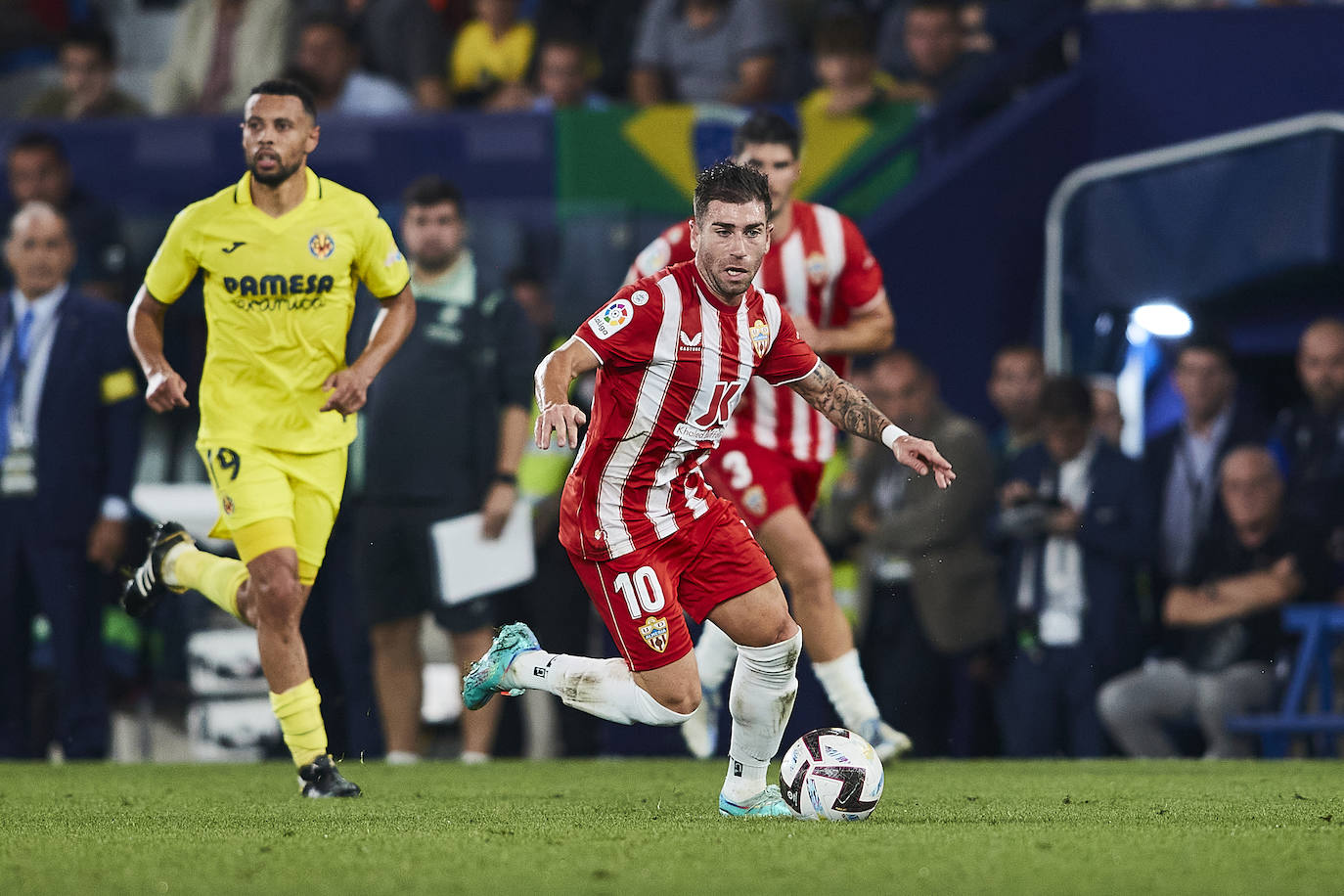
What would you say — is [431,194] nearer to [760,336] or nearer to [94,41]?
[760,336]

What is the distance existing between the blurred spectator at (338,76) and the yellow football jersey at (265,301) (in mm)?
5619

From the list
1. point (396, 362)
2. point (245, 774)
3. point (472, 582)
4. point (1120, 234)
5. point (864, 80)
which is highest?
point (864, 80)

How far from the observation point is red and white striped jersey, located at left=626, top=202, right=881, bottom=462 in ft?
24.0

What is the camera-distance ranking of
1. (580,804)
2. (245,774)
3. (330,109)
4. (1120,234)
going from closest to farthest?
(580,804) < (245,774) < (1120,234) < (330,109)

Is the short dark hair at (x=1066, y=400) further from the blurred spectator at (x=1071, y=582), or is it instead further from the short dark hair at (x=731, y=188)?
the short dark hair at (x=731, y=188)

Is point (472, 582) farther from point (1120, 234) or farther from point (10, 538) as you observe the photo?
point (1120, 234)

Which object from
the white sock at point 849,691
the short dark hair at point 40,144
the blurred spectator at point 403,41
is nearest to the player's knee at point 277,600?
the white sock at point 849,691

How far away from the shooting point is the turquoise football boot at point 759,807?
552 cm

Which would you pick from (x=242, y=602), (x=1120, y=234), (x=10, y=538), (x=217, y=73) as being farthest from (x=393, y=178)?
(x=242, y=602)

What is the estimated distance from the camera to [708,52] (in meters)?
11.8

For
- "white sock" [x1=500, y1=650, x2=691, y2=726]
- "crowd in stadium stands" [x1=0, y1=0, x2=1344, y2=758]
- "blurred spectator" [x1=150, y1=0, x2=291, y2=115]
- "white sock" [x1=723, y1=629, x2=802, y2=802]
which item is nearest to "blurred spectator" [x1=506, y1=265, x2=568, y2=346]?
"crowd in stadium stands" [x1=0, y1=0, x2=1344, y2=758]

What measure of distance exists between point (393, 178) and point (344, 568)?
320cm

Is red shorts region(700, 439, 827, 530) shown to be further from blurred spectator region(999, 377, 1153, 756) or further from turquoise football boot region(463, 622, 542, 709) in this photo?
blurred spectator region(999, 377, 1153, 756)

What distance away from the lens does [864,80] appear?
11117 mm
